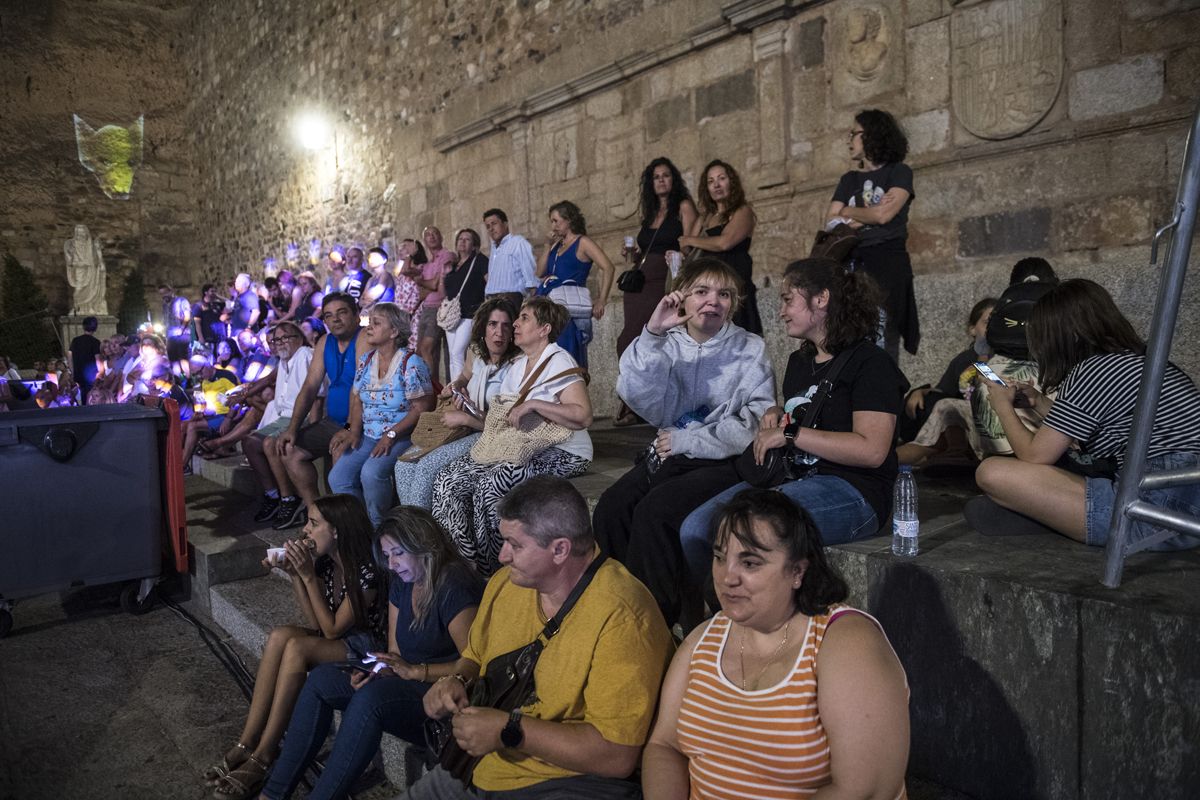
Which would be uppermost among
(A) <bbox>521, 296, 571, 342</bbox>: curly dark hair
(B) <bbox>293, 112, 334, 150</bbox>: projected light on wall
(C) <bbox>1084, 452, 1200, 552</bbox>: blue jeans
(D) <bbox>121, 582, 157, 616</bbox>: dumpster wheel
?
(B) <bbox>293, 112, 334, 150</bbox>: projected light on wall

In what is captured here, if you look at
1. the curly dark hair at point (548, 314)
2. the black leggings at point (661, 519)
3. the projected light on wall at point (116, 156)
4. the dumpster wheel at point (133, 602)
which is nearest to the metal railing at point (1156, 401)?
the black leggings at point (661, 519)

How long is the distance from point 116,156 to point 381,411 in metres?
20.2

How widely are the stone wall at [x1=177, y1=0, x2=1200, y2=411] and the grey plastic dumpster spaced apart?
151 inches

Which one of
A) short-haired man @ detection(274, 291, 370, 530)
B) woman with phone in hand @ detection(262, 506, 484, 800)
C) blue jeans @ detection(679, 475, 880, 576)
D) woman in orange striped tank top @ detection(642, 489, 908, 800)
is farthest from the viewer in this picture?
short-haired man @ detection(274, 291, 370, 530)

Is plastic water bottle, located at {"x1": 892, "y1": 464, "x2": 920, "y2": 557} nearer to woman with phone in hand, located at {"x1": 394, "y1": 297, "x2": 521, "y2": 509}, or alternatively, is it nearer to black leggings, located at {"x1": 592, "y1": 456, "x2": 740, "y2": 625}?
black leggings, located at {"x1": 592, "y1": 456, "x2": 740, "y2": 625}

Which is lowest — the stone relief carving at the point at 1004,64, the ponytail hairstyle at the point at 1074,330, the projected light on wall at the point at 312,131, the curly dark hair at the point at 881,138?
the ponytail hairstyle at the point at 1074,330

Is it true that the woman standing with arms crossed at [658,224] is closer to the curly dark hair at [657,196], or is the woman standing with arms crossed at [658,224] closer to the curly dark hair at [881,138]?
the curly dark hair at [657,196]

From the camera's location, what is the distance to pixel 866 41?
5977 millimetres

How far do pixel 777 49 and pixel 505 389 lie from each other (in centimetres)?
375

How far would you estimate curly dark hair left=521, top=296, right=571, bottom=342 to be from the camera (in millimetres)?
4211

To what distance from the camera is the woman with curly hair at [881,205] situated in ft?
16.2

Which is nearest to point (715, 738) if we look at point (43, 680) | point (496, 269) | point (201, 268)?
point (43, 680)

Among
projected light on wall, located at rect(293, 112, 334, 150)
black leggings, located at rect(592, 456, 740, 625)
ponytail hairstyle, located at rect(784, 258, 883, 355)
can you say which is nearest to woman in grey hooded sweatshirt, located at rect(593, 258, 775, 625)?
black leggings, located at rect(592, 456, 740, 625)

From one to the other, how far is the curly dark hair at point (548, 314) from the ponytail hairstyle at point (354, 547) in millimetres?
1230
